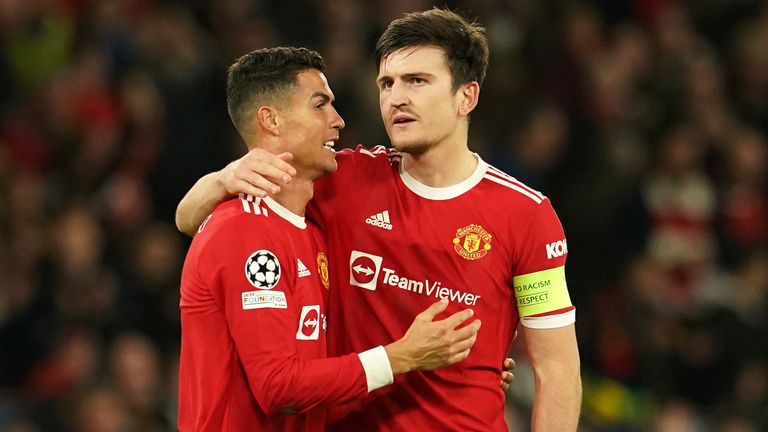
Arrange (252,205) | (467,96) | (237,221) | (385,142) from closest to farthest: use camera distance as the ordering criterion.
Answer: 1. (237,221)
2. (252,205)
3. (467,96)
4. (385,142)

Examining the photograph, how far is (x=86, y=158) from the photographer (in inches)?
388

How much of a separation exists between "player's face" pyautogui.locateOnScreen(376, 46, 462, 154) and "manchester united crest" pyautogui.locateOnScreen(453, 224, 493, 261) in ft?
1.24

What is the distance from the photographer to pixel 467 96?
5.36m

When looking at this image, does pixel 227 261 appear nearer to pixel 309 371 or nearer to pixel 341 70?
pixel 309 371

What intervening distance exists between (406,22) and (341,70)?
219 inches

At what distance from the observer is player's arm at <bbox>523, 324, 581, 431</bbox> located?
201 inches

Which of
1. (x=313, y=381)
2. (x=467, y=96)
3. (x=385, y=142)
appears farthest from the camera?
(x=385, y=142)

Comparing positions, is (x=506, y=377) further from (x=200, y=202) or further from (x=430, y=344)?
(x=200, y=202)

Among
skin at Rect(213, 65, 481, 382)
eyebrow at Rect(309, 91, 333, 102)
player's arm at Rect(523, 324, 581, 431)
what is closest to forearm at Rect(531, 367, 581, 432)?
player's arm at Rect(523, 324, 581, 431)

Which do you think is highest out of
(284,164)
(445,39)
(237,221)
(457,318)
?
(445,39)

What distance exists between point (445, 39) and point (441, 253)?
0.88 metres

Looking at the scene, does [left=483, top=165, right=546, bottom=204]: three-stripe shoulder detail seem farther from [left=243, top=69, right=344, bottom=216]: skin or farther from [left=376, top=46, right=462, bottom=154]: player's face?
[left=243, top=69, right=344, bottom=216]: skin

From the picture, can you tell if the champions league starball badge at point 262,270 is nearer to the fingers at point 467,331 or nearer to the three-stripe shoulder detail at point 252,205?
the three-stripe shoulder detail at point 252,205

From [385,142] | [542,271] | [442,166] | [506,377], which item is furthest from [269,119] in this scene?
[385,142]
